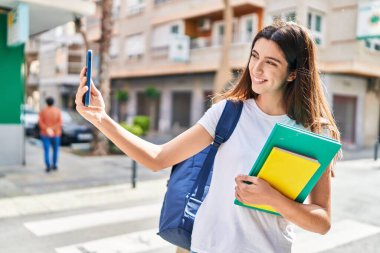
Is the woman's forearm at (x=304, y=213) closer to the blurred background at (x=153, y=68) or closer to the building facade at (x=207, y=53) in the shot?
the blurred background at (x=153, y=68)

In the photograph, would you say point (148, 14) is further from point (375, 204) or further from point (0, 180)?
point (375, 204)

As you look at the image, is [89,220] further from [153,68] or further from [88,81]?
[153,68]

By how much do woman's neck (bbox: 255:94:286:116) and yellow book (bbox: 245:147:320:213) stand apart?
34 centimetres

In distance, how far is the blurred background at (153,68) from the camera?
346 inches

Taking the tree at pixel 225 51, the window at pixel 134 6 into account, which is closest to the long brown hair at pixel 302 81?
the tree at pixel 225 51

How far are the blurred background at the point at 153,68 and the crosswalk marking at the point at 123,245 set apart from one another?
0.49 ft

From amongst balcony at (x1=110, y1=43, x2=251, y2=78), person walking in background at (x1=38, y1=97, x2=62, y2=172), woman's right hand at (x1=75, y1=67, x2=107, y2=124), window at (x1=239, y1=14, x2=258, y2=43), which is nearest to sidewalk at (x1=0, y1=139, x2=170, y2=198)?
person walking in background at (x1=38, y1=97, x2=62, y2=172)

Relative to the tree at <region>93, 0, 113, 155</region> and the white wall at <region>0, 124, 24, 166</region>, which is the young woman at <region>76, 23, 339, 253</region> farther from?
the tree at <region>93, 0, 113, 155</region>

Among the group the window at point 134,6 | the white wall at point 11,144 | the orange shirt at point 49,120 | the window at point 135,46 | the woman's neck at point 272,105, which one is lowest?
the white wall at point 11,144

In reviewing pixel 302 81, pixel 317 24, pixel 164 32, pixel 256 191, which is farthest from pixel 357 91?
pixel 256 191

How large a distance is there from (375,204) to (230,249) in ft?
21.5

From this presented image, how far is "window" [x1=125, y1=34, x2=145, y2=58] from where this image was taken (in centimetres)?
2523

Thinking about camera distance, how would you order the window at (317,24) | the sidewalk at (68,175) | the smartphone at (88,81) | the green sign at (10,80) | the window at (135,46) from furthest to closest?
the window at (135,46) → the window at (317,24) → the green sign at (10,80) → the sidewalk at (68,175) → the smartphone at (88,81)

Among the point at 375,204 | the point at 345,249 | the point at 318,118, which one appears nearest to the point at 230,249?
the point at 318,118
